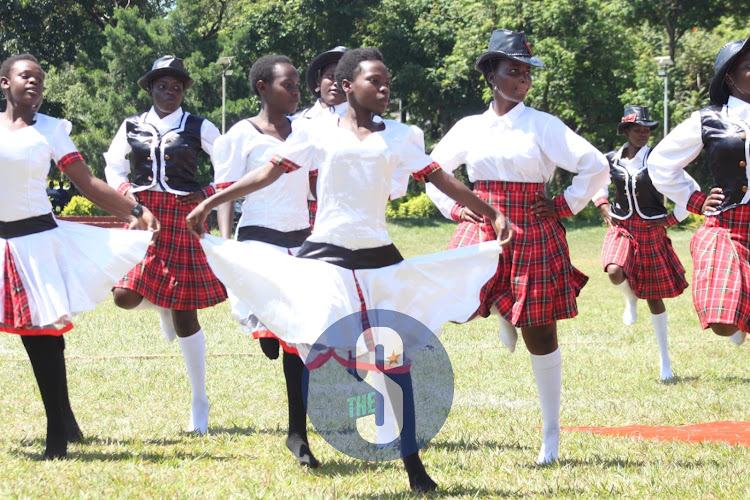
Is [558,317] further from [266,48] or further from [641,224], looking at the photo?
[266,48]

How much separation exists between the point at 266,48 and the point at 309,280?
35.5 metres

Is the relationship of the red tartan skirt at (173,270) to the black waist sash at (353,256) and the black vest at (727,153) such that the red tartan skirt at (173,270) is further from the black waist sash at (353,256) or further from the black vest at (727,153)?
the black vest at (727,153)

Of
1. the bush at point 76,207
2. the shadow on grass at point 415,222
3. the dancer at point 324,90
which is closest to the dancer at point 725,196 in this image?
the dancer at point 324,90

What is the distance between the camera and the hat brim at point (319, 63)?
6618mm

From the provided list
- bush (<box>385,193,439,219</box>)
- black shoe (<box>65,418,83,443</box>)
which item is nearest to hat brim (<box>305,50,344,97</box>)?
black shoe (<box>65,418,83,443</box>)

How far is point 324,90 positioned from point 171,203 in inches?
49.7

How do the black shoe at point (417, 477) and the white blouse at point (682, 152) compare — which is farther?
the white blouse at point (682, 152)

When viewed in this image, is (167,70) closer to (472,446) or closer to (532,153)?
(532,153)

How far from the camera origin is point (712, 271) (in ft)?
16.9

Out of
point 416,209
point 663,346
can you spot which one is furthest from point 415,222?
point 663,346

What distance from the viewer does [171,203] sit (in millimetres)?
6297

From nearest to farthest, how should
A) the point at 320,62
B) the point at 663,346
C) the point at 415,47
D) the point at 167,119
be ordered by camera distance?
the point at 167,119 → the point at 320,62 → the point at 663,346 → the point at 415,47

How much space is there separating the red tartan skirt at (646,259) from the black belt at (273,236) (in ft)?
13.7

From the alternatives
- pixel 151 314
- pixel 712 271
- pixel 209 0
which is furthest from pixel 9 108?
pixel 209 0
